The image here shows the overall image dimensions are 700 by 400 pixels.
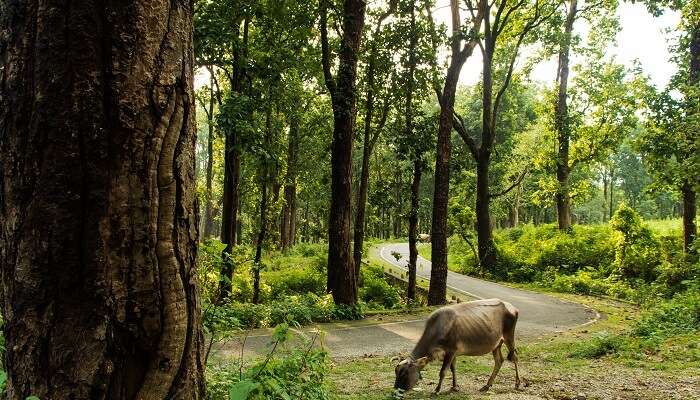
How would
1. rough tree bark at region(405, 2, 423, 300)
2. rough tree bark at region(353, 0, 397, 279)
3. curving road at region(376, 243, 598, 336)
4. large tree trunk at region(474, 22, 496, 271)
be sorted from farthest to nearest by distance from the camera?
large tree trunk at region(474, 22, 496, 271)
rough tree bark at region(353, 0, 397, 279)
rough tree bark at region(405, 2, 423, 300)
curving road at region(376, 243, 598, 336)

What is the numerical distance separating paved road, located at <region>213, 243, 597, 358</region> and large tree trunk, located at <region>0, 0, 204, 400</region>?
5195 mm

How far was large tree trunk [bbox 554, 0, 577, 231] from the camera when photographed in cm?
2838

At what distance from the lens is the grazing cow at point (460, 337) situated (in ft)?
24.8

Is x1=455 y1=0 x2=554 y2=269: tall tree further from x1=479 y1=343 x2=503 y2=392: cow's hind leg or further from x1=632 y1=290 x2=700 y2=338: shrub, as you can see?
x1=479 y1=343 x2=503 y2=392: cow's hind leg

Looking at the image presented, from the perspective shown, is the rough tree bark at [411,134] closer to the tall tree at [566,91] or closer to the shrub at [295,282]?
the shrub at [295,282]

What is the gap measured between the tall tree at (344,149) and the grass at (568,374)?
4766mm

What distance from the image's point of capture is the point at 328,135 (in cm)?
2417

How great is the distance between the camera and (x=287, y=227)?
37531 millimetres

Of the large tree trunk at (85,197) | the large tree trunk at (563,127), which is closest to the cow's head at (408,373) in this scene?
the large tree trunk at (85,197)

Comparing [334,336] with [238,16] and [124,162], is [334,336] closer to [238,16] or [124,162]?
[238,16]

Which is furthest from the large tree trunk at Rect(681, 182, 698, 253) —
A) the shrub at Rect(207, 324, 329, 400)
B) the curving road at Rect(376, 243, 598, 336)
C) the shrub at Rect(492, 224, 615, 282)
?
the shrub at Rect(207, 324, 329, 400)

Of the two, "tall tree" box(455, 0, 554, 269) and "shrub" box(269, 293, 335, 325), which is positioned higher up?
"tall tree" box(455, 0, 554, 269)

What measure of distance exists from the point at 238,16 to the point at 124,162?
36.0ft

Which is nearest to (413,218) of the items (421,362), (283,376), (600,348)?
(600,348)
